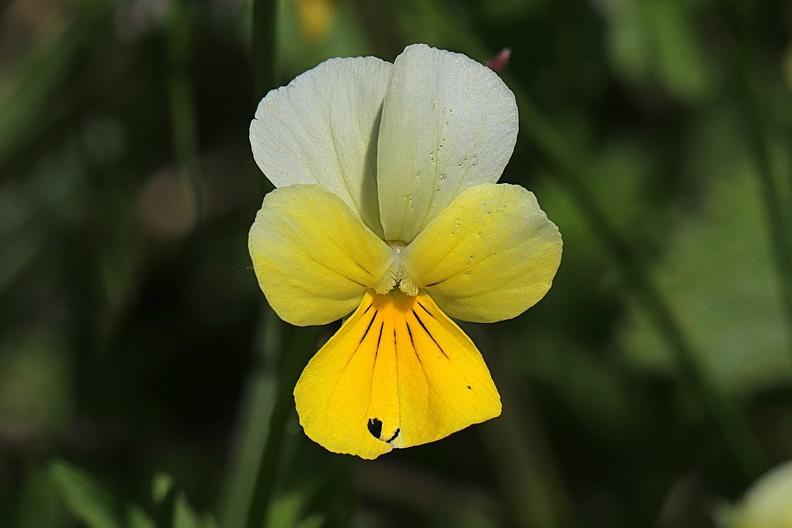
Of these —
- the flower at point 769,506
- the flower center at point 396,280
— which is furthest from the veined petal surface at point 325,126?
the flower at point 769,506

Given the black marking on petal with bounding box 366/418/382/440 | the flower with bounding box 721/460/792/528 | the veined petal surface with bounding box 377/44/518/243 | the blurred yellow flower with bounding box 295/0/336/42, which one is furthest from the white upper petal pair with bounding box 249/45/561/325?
the blurred yellow flower with bounding box 295/0/336/42

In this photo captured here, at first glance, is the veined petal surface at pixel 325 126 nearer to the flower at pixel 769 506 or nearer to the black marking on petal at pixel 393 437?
the black marking on petal at pixel 393 437

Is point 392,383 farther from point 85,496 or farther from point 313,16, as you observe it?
point 313,16

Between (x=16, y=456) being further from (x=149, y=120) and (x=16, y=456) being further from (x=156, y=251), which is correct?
(x=149, y=120)

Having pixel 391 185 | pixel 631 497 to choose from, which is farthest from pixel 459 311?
pixel 631 497

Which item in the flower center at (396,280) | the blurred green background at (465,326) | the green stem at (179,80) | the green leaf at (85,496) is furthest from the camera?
the blurred green background at (465,326)

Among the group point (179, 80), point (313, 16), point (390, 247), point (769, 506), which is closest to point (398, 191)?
point (390, 247)
